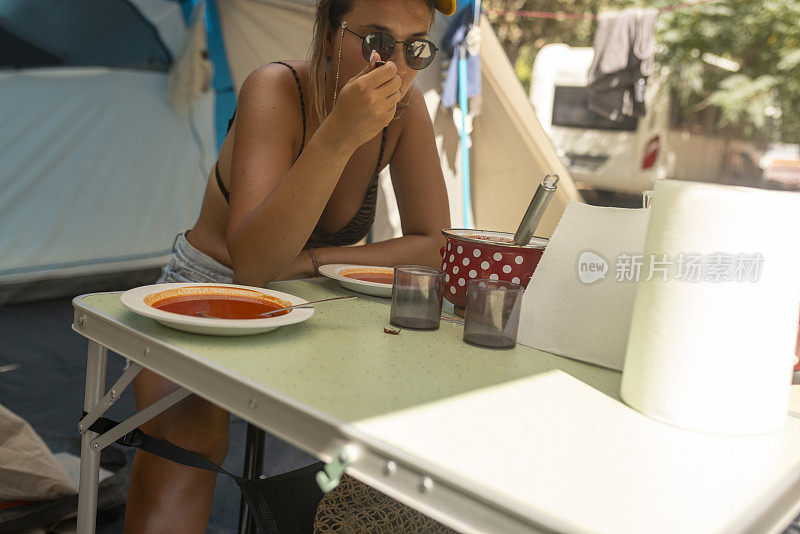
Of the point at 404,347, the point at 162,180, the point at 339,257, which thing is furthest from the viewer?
the point at 162,180

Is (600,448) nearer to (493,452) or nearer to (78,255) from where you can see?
(493,452)

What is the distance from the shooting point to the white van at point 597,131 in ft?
30.5

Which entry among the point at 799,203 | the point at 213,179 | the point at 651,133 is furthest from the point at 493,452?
the point at 651,133

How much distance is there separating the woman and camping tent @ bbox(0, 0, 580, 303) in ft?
6.28

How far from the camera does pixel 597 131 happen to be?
9500 millimetres

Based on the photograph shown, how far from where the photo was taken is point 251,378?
803mm

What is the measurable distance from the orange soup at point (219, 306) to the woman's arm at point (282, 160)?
200 millimetres

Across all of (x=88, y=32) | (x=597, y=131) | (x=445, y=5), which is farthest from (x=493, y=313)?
(x=597, y=131)

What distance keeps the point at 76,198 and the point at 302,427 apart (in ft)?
13.5

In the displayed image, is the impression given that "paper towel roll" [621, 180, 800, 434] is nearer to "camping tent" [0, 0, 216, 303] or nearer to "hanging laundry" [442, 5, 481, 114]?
"hanging laundry" [442, 5, 481, 114]

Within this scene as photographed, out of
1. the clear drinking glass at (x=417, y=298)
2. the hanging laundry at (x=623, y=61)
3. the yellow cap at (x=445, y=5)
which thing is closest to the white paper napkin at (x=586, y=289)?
the clear drinking glass at (x=417, y=298)

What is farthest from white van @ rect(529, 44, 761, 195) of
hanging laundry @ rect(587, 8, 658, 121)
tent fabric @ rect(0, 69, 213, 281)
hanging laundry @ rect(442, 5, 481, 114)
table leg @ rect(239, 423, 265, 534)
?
table leg @ rect(239, 423, 265, 534)

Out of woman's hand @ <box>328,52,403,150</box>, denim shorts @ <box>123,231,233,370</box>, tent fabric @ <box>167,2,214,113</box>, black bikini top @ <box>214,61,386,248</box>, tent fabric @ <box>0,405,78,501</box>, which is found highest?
tent fabric @ <box>167,2,214,113</box>

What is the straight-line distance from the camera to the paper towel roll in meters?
0.71
